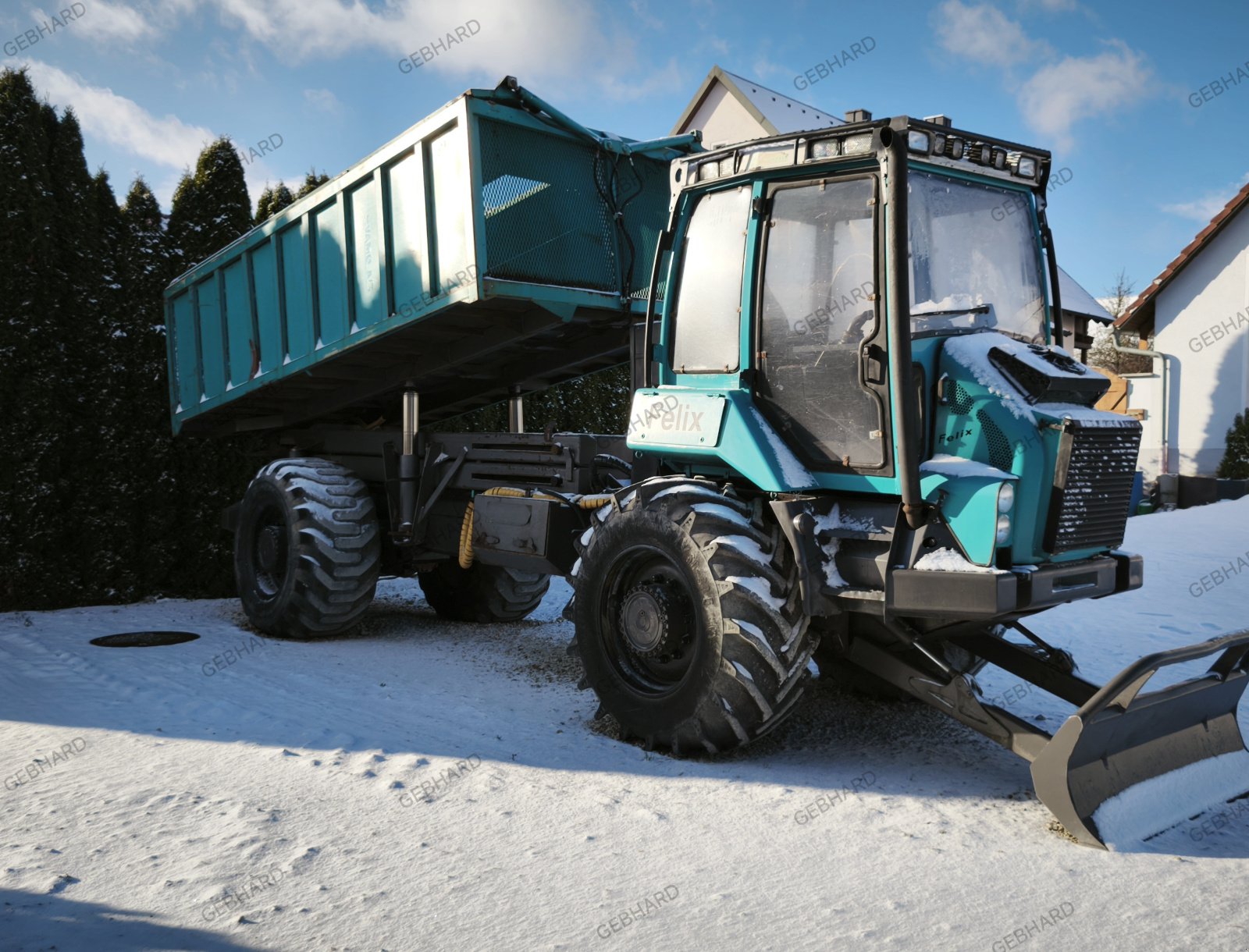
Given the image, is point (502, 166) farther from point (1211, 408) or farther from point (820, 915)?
point (1211, 408)

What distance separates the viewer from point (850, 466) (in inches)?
176

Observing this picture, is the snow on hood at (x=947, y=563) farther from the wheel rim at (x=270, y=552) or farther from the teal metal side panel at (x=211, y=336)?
the teal metal side panel at (x=211, y=336)

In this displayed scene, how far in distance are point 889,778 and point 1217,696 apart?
1.41 metres


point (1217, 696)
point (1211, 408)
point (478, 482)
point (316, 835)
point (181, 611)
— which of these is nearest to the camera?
point (316, 835)

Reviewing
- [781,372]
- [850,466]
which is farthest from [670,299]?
[850,466]

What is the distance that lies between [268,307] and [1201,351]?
16607 millimetres

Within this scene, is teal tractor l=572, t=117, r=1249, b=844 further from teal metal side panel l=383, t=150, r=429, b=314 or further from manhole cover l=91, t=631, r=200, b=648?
manhole cover l=91, t=631, r=200, b=648

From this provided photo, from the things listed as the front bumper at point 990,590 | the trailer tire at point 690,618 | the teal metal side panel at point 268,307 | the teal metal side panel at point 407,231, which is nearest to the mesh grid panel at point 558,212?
the teal metal side panel at point 407,231

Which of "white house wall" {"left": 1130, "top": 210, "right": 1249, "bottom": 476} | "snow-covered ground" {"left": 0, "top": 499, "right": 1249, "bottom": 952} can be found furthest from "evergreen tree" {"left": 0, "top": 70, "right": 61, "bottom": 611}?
"white house wall" {"left": 1130, "top": 210, "right": 1249, "bottom": 476}

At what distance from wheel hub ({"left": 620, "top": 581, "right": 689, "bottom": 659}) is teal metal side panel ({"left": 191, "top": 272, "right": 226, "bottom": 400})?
5.18m

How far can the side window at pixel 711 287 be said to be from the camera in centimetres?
486

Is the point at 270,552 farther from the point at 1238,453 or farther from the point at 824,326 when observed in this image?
the point at 1238,453

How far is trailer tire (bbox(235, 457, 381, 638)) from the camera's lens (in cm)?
741

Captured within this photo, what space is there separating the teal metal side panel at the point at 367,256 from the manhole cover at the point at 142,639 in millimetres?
2641
